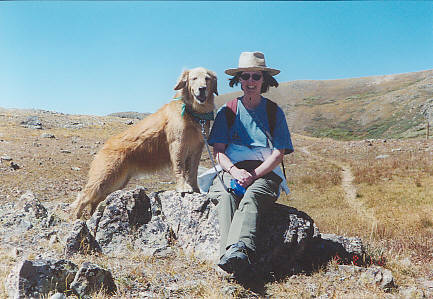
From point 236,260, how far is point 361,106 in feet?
348

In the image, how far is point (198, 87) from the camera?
5.01m

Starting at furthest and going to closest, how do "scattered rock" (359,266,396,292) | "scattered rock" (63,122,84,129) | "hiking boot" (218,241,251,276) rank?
"scattered rock" (63,122,84,129), "scattered rock" (359,266,396,292), "hiking boot" (218,241,251,276)

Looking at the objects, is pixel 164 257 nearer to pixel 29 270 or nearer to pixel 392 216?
pixel 29 270

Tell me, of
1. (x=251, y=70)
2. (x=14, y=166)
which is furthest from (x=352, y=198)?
(x=14, y=166)

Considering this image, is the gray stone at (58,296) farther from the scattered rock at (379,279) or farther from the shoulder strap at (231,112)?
the scattered rock at (379,279)

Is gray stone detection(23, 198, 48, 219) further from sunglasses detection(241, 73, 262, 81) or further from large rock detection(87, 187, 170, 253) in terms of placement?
sunglasses detection(241, 73, 262, 81)

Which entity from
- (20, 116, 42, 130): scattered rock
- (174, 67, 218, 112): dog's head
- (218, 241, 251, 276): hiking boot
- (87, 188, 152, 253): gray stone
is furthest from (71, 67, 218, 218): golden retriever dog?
(20, 116, 42, 130): scattered rock

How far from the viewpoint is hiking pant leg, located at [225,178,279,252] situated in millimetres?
3592

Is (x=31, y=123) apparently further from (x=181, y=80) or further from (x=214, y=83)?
(x=214, y=83)

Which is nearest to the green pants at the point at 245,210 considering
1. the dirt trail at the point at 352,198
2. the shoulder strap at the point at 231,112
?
the shoulder strap at the point at 231,112

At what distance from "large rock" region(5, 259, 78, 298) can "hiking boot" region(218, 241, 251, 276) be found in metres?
1.55

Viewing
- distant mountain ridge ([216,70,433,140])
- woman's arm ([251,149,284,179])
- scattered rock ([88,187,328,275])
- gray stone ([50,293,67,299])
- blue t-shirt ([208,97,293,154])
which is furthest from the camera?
distant mountain ridge ([216,70,433,140])

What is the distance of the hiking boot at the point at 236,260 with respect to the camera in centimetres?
335

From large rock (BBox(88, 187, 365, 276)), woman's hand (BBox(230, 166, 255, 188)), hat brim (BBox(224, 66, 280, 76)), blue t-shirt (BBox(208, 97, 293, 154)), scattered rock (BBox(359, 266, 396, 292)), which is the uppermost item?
hat brim (BBox(224, 66, 280, 76))
